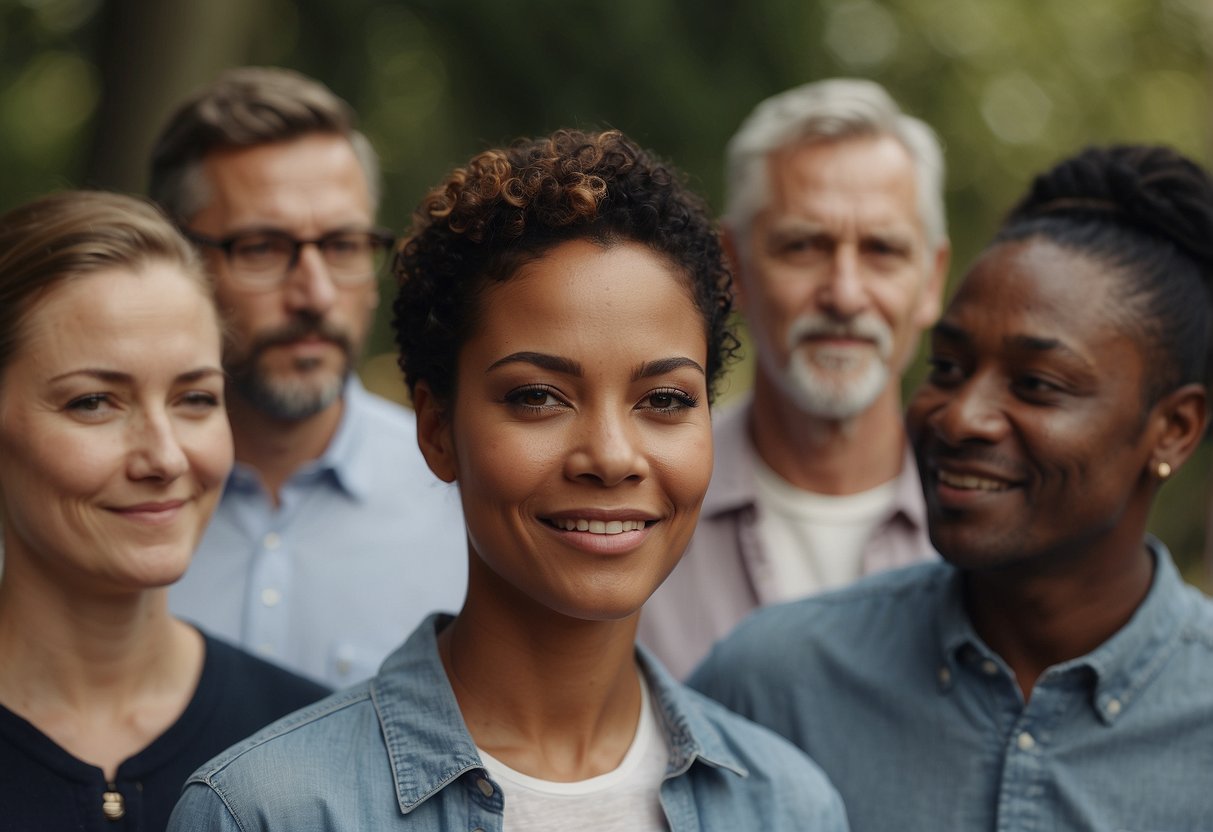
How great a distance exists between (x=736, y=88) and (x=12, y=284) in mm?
4859

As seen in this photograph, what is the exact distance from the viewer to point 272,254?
160 inches

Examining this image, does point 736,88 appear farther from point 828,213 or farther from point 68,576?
point 68,576

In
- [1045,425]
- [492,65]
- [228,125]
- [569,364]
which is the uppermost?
[492,65]

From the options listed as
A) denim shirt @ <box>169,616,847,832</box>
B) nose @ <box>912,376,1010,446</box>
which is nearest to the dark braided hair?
nose @ <box>912,376,1010,446</box>

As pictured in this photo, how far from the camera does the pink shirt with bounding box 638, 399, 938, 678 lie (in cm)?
406

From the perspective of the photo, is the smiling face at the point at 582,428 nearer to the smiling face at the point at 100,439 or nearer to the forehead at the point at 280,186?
the smiling face at the point at 100,439

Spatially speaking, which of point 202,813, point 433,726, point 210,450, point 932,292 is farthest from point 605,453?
point 932,292

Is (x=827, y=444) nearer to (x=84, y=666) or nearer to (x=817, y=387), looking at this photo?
(x=817, y=387)

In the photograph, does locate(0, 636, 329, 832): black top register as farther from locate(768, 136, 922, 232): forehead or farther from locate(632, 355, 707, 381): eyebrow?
locate(768, 136, 922, 232): forehead

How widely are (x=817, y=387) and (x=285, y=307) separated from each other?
4.96 ft

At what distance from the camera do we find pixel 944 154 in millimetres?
9000

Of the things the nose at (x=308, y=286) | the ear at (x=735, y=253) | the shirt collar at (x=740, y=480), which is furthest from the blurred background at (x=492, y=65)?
the shirt collar at (x=740, y=480)

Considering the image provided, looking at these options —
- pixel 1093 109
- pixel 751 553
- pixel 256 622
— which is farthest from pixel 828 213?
pixel 1093 109

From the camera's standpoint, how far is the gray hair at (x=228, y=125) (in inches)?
163
